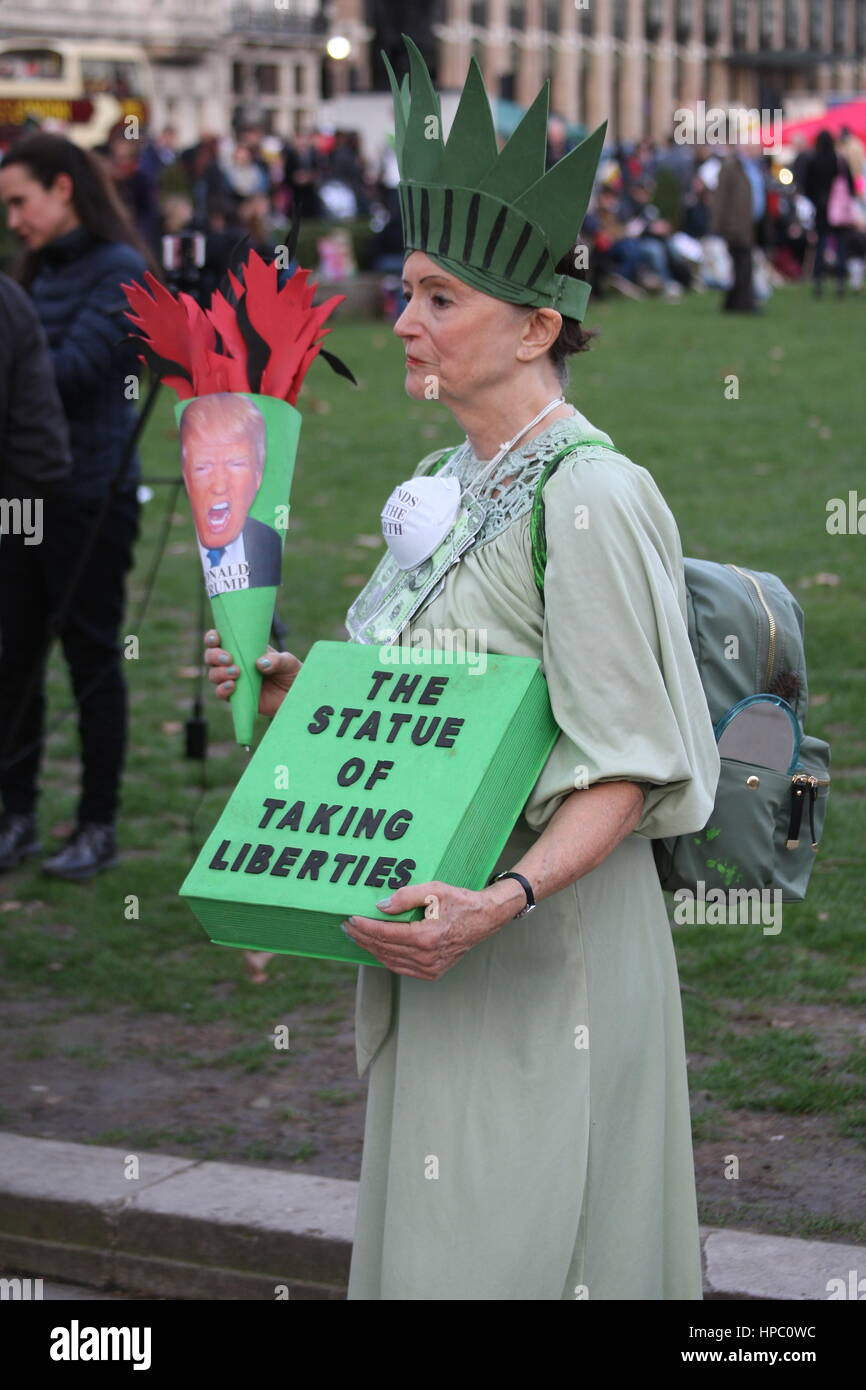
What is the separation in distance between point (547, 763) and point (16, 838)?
423 cm

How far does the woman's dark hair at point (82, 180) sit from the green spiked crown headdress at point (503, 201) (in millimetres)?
3554

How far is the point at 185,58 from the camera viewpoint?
73125mm

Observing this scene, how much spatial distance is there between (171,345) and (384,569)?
1.43ft

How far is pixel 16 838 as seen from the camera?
645 cm

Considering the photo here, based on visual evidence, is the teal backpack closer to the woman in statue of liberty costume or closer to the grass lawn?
the woman in statue of liberty costume

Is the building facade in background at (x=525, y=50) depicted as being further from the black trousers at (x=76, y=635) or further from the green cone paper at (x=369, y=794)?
the green cone paper at (x=369, y=794)

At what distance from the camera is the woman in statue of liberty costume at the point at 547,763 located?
2.45 metres

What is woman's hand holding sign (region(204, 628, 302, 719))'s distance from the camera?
110 inches

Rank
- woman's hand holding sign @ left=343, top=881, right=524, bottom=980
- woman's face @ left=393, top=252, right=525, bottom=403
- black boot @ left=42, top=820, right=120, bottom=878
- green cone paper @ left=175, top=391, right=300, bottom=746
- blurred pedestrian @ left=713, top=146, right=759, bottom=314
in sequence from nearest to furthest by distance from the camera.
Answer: woman's hand holding sign @ left=343, top=881, right=524, bottom=980 → woman's face @ left=393, top=252, right=525, bottom=403 → green cone paper @ left=175, top=391, right=300, bottom=746 → black boot @ left=42, top=820, right=120, bottom=878 → blurred pedestrian @ left=713, top=146, right=759, bottom=314

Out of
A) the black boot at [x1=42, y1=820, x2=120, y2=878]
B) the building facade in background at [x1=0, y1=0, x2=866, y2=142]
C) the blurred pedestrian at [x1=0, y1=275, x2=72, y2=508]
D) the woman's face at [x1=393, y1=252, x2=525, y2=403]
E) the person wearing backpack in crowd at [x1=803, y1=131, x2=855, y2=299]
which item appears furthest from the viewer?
the building facade in background at [x1=0, y1=0, x2=866, y2=142]

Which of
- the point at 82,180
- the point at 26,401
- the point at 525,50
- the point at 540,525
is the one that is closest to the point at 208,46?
the point at 525,50

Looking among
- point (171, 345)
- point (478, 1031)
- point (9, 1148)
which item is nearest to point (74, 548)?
point (9, 1148)

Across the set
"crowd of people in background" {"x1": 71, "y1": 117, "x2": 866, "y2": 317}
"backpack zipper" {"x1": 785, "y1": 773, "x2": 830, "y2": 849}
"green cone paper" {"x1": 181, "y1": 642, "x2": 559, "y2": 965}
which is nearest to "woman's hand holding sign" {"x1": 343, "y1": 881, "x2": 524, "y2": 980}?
"green cone paper" {"x1": 181, "y1": 642, "x2": 559, "y2": 965}

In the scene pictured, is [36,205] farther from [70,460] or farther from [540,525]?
[540,525]
